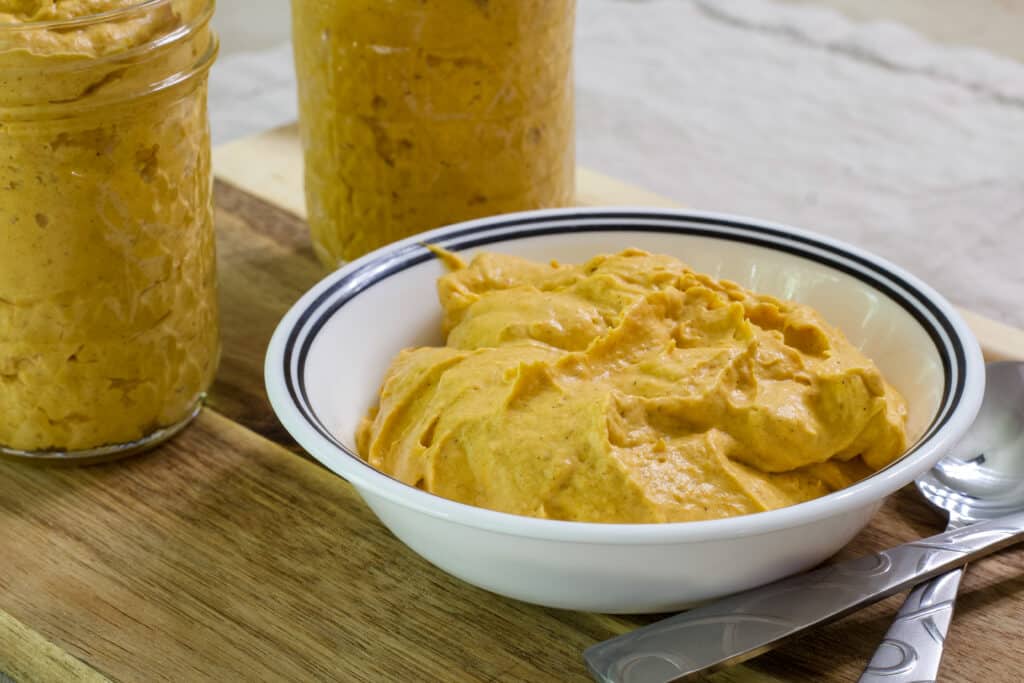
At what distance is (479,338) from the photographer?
1.45 m

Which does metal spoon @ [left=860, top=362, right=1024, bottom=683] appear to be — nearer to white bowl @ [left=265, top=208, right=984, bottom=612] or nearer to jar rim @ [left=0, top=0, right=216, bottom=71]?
white bowl @ [left=265, top=208, right=984, bottom=612]

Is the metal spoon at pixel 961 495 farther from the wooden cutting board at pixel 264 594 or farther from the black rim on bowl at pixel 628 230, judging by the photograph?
the black rim on bowl at pixel 628 230

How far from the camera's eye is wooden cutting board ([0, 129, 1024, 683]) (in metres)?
1.21

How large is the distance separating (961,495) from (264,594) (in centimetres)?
78

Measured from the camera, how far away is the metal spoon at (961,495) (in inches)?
45.7

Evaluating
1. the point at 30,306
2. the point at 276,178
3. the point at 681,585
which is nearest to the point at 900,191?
the point at 276,178

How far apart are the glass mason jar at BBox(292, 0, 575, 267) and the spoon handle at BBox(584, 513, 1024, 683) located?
29.2 inches

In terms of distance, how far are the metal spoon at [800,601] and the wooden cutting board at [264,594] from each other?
0.05 meters

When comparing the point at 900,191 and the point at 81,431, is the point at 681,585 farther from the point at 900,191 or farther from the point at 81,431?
the point at 900,191

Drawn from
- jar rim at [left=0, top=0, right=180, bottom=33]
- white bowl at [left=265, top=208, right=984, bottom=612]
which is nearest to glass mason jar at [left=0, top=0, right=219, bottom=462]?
jar rim at [left=0, top=0, right=180, bottom=33]

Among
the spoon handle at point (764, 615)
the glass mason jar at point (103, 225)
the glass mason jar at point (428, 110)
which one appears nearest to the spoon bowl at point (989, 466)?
the spoon handle at point (764, 615)

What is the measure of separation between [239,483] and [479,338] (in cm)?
33

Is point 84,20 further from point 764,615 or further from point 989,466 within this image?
point 989,466

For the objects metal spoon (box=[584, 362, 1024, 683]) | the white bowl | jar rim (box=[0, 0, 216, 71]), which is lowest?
metal spoon (box=[584, 362, 1024, 683])
